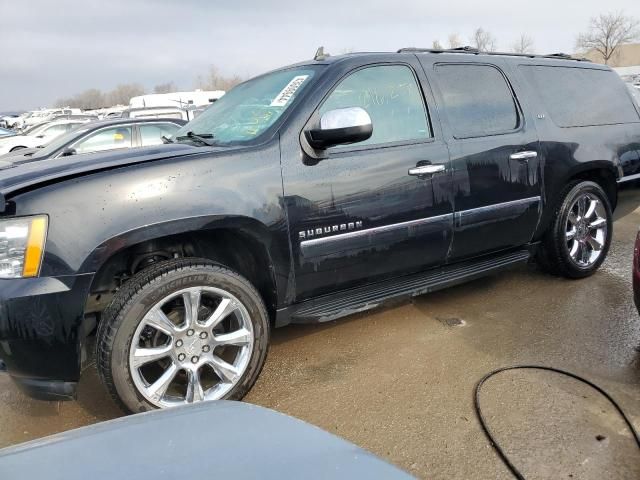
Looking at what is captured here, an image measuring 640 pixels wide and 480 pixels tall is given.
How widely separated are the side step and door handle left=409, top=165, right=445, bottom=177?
26.7 inches

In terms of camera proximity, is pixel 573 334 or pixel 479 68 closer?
pixel 573 334

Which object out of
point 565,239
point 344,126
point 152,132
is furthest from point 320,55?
point 152,132

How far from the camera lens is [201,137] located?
10.3 ft

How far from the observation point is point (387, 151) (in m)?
2.98

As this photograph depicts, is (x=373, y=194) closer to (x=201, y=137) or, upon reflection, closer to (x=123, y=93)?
(x=201, y=137)

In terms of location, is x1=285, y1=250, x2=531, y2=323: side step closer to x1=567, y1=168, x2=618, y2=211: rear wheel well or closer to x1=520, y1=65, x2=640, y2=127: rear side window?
x1=567, y1=168, x2=618, y2=211: rear wheel well

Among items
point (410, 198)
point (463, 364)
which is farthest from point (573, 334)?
point (410, 198)

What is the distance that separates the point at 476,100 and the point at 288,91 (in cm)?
137

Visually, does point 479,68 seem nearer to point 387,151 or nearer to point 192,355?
point 387,151

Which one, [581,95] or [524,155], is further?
[581,95]

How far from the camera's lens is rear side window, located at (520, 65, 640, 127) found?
12.7ft

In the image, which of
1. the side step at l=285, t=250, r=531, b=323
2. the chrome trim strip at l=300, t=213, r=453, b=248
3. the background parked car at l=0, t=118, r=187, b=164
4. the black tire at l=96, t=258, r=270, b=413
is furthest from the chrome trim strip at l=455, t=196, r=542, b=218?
the background parked car at l=0, t=118, r=187, b=164

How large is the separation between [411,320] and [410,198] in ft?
3.38

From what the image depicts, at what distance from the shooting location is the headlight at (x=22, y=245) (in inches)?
83.5
